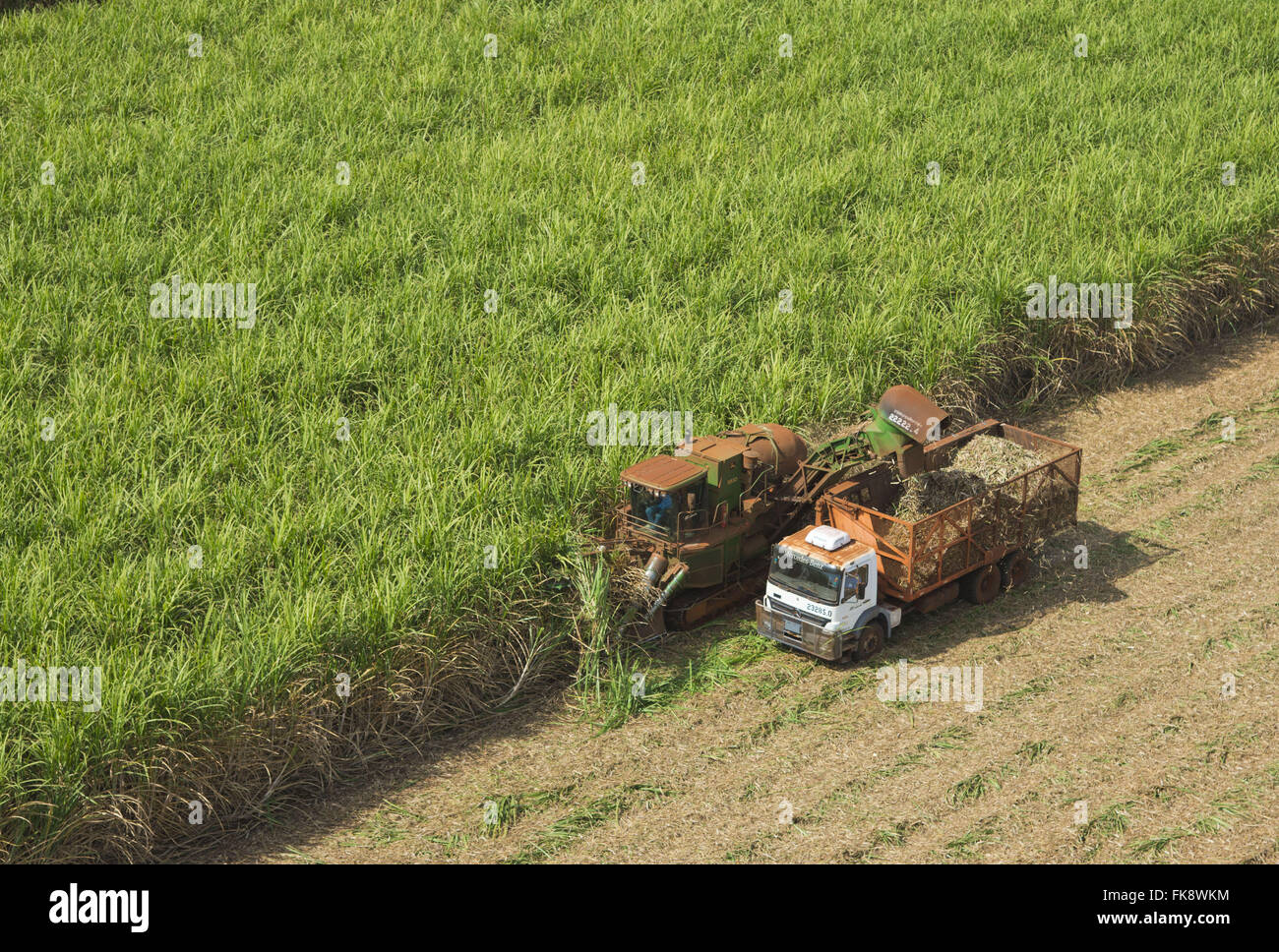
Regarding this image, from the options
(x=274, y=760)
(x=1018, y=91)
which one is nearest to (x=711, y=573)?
(x=274, y=760)

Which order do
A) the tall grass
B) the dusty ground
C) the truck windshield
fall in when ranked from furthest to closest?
the truck windshield < the tall grass < the dusty ground

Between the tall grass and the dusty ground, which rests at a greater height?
the tall grass

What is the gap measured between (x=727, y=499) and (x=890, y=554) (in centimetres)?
162

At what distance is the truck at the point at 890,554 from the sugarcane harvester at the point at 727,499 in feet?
1.09

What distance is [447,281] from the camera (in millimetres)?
16391

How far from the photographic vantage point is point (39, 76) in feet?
68.4

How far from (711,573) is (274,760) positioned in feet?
14.3

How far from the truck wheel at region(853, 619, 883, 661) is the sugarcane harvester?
1.34 meters

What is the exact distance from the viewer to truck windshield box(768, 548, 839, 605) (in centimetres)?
1170

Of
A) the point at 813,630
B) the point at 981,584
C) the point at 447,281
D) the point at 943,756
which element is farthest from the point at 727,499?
the point at 447,281

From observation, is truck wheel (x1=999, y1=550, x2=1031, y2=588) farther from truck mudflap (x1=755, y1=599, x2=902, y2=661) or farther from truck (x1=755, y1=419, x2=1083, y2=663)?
truck mudflap (x1=755, y1=599, x2=902, y2=661)

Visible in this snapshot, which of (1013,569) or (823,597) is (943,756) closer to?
(823,597)

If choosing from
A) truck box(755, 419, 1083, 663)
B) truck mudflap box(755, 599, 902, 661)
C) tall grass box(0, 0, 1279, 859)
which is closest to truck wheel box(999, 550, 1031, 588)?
truck box(755, 419, 1083, 663)

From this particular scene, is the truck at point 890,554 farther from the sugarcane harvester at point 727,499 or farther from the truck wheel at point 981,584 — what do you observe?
the sugarcane harvester at point 727,499
